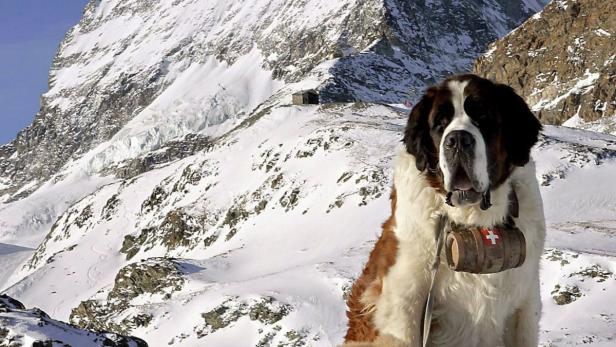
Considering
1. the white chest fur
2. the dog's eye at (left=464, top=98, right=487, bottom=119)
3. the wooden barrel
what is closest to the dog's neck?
the white chest fur

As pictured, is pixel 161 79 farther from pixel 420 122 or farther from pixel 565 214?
pixel 420 122

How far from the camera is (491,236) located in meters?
3.77

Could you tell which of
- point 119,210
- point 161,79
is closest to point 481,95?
point 119,210

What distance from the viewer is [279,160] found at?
171 feet

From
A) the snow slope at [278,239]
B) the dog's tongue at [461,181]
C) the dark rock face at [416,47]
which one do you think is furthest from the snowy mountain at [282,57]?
the dog's tongue at [461,181]

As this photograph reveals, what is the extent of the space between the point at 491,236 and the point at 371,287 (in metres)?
0.93

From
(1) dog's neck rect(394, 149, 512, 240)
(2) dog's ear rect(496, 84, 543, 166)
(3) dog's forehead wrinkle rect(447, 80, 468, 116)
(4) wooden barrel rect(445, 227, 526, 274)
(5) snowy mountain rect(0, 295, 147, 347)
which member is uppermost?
(3) dog's forehead wrinkle rect(447, 80, 468, 116)

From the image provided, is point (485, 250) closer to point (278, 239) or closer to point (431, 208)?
point (431, 208)

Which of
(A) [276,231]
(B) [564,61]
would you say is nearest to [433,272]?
(A) [276,231]

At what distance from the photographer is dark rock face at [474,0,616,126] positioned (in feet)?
227

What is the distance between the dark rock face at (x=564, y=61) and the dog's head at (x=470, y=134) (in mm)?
66179

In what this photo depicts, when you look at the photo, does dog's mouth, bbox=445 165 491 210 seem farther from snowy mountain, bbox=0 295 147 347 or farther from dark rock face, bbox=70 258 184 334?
dark rock face, bbox=70 258 184 334

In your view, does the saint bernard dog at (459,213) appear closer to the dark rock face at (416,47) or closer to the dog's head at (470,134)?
the dog's head at (470,134)

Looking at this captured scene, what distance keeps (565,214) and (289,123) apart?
38160mm
